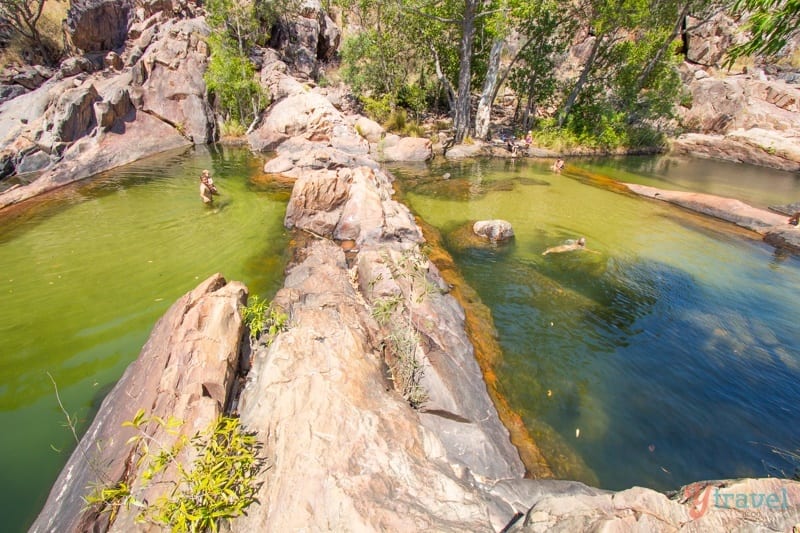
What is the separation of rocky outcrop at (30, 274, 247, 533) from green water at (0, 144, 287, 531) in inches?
23.7

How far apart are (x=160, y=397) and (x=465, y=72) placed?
22.5 meters

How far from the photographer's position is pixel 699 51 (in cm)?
3192

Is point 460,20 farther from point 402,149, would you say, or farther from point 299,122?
point 299,122

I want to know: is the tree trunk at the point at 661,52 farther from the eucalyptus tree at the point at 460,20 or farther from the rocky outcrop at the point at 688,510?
the rocky outcrop at the point at 688,510

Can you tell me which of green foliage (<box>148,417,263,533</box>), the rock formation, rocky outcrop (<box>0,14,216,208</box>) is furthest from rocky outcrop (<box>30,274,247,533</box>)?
the rock formation

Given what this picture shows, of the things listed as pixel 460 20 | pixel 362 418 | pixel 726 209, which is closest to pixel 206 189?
pixel 362 418

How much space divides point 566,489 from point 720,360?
4.75m

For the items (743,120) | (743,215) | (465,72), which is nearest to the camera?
(743,215)

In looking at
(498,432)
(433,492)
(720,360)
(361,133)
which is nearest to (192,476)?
(433,492)

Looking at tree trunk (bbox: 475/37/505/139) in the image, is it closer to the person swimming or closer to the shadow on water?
the person swimming

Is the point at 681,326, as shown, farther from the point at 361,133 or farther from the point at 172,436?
the point at 361,133

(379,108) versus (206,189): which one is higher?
(379,108)

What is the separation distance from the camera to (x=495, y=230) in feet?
33.7

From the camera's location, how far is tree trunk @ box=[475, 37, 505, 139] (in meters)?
20.0
